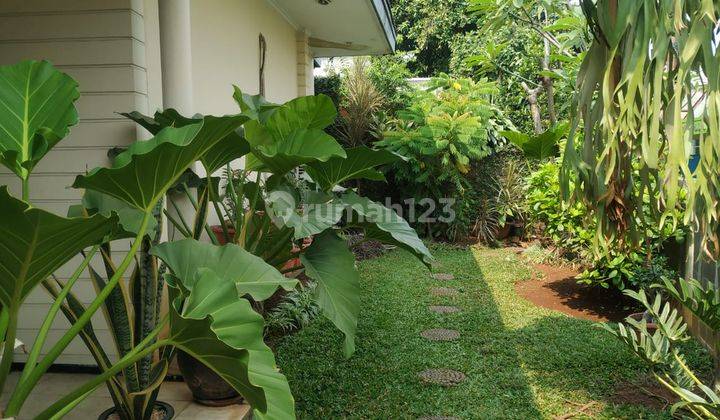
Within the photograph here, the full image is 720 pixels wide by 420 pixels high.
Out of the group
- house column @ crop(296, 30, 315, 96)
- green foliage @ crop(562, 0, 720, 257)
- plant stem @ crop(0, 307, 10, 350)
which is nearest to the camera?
plant stem @ crop(0, 307, 10, 350)

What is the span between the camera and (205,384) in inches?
101

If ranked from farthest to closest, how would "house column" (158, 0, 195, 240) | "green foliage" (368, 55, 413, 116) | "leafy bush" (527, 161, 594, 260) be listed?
1. "green foliage" (368, 55, 413, 116)
2. "leafy bush" (527, 161, 594, 260)
3. "house column" (158, 0, 195, 240)

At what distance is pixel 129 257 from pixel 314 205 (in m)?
1.16

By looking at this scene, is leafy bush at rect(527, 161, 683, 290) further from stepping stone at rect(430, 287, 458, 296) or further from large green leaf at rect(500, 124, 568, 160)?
stepping stone at rect(430, 287, 458, 296)

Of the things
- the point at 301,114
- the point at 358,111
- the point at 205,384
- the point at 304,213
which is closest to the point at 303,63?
the point at 358,111

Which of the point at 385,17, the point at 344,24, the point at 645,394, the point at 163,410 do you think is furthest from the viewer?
the point at 344,24

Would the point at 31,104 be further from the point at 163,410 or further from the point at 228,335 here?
the point at 163,410

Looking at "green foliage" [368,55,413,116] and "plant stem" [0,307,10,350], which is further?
"green foliage" [368,55,413,116]

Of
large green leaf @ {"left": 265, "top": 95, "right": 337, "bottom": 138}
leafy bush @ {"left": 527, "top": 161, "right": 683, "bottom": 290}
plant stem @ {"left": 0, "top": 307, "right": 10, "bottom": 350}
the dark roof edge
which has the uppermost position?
the dark roof edge

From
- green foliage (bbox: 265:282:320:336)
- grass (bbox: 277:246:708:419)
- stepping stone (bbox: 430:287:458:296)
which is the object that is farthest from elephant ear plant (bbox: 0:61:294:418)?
stepping stone (bbox: 430:287:458:296)

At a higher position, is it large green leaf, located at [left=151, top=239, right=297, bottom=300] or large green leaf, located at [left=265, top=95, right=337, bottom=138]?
large green leaf, located at [left=265, top=95, right=337, bottom=138]

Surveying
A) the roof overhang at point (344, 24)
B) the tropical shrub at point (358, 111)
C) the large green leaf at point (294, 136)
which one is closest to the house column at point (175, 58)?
the large green leaf at point (294, 136)

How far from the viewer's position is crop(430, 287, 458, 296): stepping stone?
5391 millimetres

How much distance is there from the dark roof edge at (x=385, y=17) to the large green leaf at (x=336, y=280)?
3552 mm
